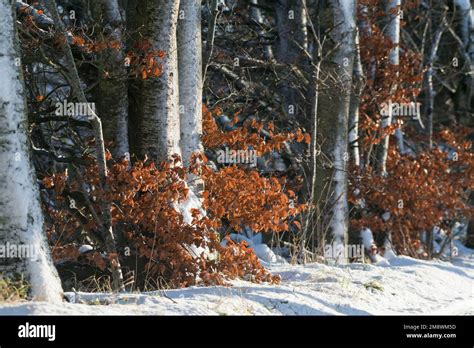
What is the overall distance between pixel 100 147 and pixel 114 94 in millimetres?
1432

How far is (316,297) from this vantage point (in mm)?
10148

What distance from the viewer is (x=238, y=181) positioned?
11922 millimetres

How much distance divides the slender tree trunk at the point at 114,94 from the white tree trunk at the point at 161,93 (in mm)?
297

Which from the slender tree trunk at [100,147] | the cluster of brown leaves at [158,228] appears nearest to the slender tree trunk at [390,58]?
the cluster of brown leaves at [158,228]

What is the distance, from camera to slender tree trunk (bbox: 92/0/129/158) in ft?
38.0

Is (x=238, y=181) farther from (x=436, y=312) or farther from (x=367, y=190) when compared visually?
(x=367, y=190)

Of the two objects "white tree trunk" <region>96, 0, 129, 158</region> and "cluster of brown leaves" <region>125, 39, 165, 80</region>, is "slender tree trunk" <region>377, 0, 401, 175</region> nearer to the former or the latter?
"white tree trunk" <region>96, 0, 129, 158</region>

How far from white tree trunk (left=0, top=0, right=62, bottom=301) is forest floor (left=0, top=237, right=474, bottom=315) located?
0.40 metres

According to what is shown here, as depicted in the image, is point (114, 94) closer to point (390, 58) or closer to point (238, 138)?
point (238, 138)

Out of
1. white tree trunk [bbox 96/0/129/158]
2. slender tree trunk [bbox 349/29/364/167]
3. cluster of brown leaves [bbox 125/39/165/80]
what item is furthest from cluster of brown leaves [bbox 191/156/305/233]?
slender tree trunk [bbox 349/29/364/167]

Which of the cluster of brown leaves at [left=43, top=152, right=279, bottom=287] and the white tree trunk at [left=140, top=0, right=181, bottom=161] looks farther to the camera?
the white tree trunk at [left=140, top=0, right=181, bottom=161]

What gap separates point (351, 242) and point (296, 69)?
13.1 ft

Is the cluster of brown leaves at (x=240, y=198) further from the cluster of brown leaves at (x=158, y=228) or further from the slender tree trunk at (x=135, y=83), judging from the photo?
the slender tree trunk at (x=135, y=83)
